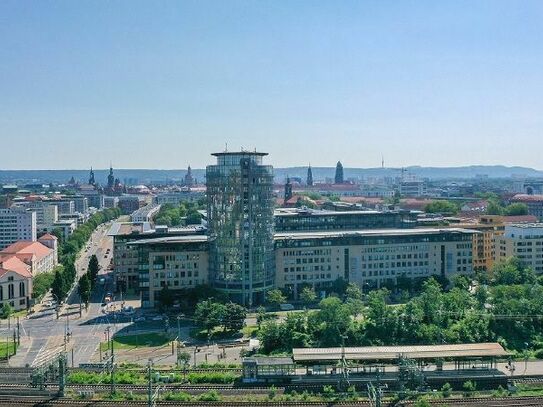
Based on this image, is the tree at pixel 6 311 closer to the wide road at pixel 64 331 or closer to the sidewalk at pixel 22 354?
the wide road at pixel 64 331

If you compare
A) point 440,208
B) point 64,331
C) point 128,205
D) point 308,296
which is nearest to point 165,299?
point 64,331

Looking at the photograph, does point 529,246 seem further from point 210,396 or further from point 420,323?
point 210,396

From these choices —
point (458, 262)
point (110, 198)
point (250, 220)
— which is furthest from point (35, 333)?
point (110, 198)

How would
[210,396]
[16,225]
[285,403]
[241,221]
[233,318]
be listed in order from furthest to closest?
1. [16,225]
2. [241,221]
3. [233,318]
4. [210,396]
5. [285,403]

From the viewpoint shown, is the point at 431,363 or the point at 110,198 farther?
the point at 110,198

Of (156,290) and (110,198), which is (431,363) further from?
(110,198)
